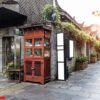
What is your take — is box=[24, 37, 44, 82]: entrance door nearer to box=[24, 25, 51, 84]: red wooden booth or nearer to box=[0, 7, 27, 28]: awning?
box=[24, 25, 51, 84]: red wooden booth

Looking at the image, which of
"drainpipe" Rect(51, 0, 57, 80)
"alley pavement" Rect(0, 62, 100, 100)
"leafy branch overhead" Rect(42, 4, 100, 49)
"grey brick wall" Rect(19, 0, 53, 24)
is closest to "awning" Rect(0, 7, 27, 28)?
"grey brick wall" Rect(19, 0, 53, 24)

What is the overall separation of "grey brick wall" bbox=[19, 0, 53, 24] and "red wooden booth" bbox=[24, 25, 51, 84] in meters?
2.37

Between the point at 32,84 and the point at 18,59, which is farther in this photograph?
the point at 18,59

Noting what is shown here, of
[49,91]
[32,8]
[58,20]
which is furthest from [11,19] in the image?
[49,91]

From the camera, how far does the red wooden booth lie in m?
8.05

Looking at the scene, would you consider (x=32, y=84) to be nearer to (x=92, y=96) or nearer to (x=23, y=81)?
(x=23, y=81)

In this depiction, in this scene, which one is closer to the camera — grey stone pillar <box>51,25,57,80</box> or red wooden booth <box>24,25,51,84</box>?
red wooden booth <box>24,25,51,84</box>

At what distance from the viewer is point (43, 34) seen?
26.3ft

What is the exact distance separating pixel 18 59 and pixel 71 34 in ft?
11.2

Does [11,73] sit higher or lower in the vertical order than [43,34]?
lower

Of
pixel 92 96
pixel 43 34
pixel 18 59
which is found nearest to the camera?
pixel 92 96

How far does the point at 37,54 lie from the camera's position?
8.23 meters

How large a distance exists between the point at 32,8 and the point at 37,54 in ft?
12.1

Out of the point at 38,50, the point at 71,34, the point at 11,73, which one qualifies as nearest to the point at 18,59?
the point at 11,73
